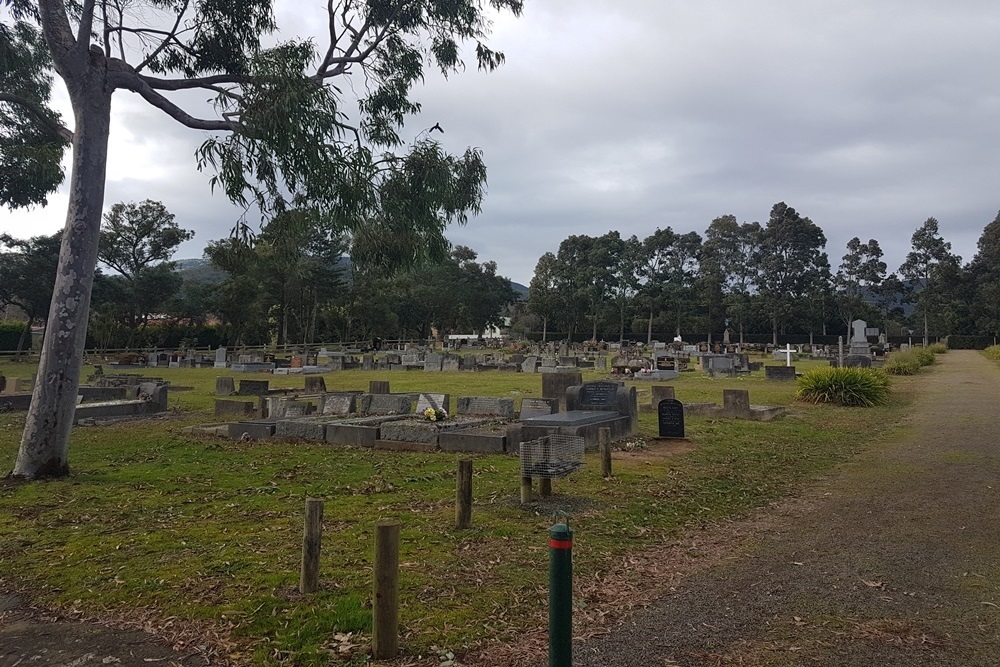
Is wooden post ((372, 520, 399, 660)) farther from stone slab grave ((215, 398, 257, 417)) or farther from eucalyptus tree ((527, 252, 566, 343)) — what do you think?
eucalyptus tree ((527, 252, 566, 343))

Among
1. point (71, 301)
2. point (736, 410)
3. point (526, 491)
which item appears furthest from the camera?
point (736, 410)

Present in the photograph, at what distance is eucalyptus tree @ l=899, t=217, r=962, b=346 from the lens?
230ft

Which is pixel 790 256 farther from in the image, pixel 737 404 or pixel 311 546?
pixel 311 546

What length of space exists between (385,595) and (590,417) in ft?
26.5

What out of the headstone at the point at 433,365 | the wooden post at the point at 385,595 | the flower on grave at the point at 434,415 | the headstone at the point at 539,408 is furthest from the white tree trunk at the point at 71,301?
the headstone at the point at 433,365

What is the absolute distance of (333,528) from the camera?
6.24 meters

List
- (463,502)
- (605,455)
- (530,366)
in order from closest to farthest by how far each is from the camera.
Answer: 1. (463,502)
2. (605,455)
3. (530,366)

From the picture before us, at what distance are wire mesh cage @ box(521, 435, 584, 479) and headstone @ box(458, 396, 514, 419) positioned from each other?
5768mm

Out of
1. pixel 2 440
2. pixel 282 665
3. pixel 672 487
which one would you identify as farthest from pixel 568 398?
pixel 2 440

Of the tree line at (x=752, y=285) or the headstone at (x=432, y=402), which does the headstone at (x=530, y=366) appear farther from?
the tree line at (x=752, y=285)

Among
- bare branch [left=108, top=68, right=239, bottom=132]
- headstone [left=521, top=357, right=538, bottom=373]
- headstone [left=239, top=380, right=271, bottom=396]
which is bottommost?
headstone [left=239, top=380, right=271, bottom=396]

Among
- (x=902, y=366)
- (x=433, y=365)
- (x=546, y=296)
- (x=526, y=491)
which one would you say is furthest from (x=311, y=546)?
(x=546, y=296)

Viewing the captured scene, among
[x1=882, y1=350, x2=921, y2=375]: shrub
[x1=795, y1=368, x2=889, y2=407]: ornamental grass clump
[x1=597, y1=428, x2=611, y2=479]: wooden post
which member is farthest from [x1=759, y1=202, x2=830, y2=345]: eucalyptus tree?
[x1=597, y1=428, x2=611, y2=479]: wooden post

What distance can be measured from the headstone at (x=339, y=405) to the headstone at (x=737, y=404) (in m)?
8.57
